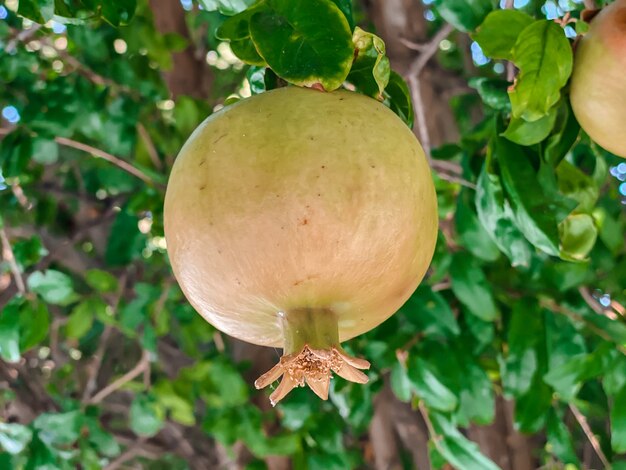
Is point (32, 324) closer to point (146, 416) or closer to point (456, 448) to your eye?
point (146, 416)

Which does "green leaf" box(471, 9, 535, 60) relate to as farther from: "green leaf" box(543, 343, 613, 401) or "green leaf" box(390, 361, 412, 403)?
"green leaf" box(390, 361, 412, 403)

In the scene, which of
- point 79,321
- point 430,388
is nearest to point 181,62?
point 79,321

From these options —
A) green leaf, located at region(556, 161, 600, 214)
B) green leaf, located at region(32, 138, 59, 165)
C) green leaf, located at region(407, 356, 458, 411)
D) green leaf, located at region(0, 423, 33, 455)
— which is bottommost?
green leaf, located at region(0, 423, 33, 455)

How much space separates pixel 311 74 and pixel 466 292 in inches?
23.8

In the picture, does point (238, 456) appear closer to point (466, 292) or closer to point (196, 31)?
point (466, 292)

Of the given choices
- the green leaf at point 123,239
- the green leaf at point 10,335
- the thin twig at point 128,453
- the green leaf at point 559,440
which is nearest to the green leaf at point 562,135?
the green leaf at point 559,440

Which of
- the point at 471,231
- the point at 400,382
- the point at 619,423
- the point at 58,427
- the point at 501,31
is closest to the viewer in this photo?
the point at 501,31

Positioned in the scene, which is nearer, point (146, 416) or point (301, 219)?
point (301, 219)

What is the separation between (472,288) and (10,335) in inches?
26.1

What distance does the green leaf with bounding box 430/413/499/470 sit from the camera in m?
1.03

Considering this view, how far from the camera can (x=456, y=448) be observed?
41.4 inches

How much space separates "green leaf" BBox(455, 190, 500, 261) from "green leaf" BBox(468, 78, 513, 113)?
269mm

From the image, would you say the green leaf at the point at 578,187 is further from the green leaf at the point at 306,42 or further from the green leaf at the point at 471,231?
the green leaf at the point at 306,42

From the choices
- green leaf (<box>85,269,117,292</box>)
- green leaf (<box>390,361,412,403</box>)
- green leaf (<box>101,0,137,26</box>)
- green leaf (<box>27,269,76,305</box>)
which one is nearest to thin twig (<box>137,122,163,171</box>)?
Answer: green leaf (<box>85,269,117,292</box>)
